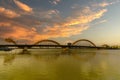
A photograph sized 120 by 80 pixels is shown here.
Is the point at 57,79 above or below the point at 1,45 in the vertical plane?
below

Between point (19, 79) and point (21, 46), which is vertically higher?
point (21, 46)

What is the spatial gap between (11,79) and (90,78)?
32.9 feet

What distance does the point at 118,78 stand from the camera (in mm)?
28000

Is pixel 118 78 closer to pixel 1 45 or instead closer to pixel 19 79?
pixel 19 79

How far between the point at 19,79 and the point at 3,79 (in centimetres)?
197

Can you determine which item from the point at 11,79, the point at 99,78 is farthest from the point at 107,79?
the point at 11,79

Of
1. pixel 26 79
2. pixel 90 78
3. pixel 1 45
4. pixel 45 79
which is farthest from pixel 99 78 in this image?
pixel 1 45

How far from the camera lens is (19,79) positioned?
92.7 feet

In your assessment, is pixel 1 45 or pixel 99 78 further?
pixel 1 45

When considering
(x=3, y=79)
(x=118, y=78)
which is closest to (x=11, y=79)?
(x=3, y=79)

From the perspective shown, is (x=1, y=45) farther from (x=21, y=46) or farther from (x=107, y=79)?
(x=107, y=79)

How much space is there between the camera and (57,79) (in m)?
27.9

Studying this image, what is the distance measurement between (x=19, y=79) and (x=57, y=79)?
4834 millimetres

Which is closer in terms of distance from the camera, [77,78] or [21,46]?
[77,78]
